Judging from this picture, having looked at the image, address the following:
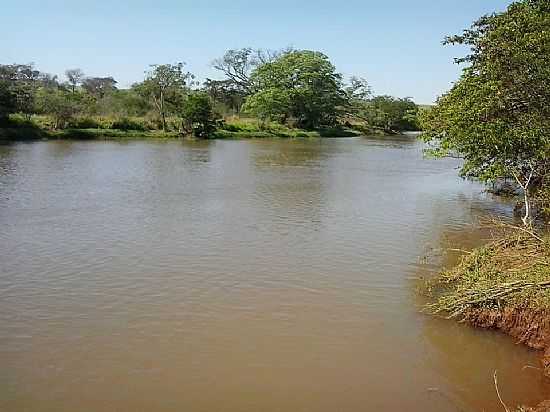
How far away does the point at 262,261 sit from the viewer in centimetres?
1406

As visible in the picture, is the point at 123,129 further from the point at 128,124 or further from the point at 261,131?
the point at 261,131

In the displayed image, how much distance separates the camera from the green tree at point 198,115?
56.6m

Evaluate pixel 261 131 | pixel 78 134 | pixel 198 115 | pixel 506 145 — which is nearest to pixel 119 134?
pixel 78 134

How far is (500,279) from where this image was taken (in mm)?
9875

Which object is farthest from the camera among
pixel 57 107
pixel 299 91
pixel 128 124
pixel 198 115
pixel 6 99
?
pixel 299 91

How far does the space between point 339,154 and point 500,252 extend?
35151 mm

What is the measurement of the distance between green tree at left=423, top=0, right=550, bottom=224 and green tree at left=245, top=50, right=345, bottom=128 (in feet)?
188

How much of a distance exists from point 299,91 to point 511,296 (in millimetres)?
67784

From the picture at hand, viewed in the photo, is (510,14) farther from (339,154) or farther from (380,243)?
(339,154)

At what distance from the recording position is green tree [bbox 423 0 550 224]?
12.1 m

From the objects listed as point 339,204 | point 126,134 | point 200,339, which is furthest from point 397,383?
point 126,134

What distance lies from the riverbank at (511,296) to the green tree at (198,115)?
4792 centimetres

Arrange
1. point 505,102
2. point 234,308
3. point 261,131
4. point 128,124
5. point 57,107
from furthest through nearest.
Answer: point 261,131, point 128,124, point 57,107, point 505,102, point 234,308

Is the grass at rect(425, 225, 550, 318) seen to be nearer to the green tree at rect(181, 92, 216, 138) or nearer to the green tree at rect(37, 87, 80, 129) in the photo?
the green tree at rect(37, 87, 80, 129)
